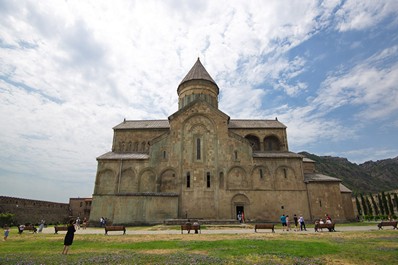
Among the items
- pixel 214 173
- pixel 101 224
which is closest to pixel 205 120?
pixel 214 173

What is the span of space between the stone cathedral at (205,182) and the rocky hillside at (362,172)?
217ft

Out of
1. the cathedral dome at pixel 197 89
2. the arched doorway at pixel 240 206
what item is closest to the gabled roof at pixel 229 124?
the cathedral dome at pixel 197 89

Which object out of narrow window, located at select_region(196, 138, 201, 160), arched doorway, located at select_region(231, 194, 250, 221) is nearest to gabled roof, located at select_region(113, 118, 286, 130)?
narrow window, located at select_region(196, 138, 201, 160)

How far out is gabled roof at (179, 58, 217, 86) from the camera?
3120 centimetres

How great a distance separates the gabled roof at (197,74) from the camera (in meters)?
31.2

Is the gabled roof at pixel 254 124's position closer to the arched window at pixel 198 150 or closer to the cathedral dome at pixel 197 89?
the cathedral dome at pixel 197 89

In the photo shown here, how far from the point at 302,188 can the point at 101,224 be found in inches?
825

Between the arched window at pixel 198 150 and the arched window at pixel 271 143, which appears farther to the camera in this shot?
the arched window at pixel 271 143

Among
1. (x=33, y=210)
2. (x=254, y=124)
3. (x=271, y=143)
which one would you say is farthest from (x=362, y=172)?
(x=33, y=210)

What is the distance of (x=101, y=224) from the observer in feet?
74.6

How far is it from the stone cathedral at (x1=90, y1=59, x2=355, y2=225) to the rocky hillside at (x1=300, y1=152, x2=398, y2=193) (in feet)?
217

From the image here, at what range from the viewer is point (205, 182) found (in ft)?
80.8

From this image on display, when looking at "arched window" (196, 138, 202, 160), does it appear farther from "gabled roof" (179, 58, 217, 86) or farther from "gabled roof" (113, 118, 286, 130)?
"gabled roof" (179, 58, 217, 86)

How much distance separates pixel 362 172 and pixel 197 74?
10325 centimetres
